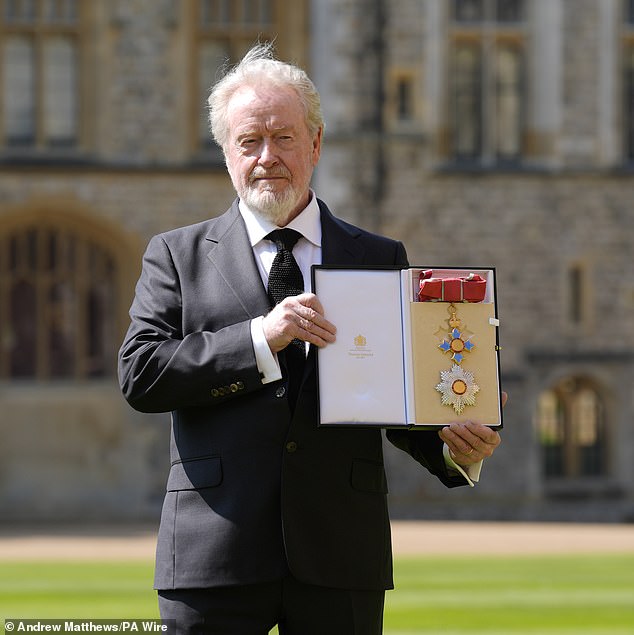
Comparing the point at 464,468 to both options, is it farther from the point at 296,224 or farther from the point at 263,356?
the point at 296,224

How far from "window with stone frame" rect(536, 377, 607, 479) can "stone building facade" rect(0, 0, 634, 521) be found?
24 mm

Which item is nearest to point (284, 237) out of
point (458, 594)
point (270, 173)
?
point (270, 173)

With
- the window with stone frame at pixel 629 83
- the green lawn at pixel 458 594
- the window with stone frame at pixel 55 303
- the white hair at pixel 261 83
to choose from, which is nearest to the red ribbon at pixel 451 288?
the white hair at pixel 261 83

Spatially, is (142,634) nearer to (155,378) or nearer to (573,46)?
(155,378)

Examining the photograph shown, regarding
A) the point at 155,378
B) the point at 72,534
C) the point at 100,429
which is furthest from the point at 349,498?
the point at 100,429

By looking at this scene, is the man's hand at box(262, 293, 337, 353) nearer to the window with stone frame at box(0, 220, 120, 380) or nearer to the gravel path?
the gravel path

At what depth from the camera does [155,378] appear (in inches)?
109

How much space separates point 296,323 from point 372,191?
12.5 m

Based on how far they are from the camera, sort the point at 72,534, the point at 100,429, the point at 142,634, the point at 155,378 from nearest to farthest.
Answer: the point at 155,378 < the point at 142,634 < the point at 72,534 < the point at 100,429

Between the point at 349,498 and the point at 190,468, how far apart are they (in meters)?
0.32

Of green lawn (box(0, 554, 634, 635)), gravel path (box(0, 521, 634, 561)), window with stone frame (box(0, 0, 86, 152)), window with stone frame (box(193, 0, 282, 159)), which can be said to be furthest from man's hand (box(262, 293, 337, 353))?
window with stone frame (box(0, 0, 86, 152))

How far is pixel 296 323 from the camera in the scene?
2705 mm

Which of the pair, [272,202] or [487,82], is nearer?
[272,202]

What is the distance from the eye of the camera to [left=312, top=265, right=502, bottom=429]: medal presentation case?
279cm
